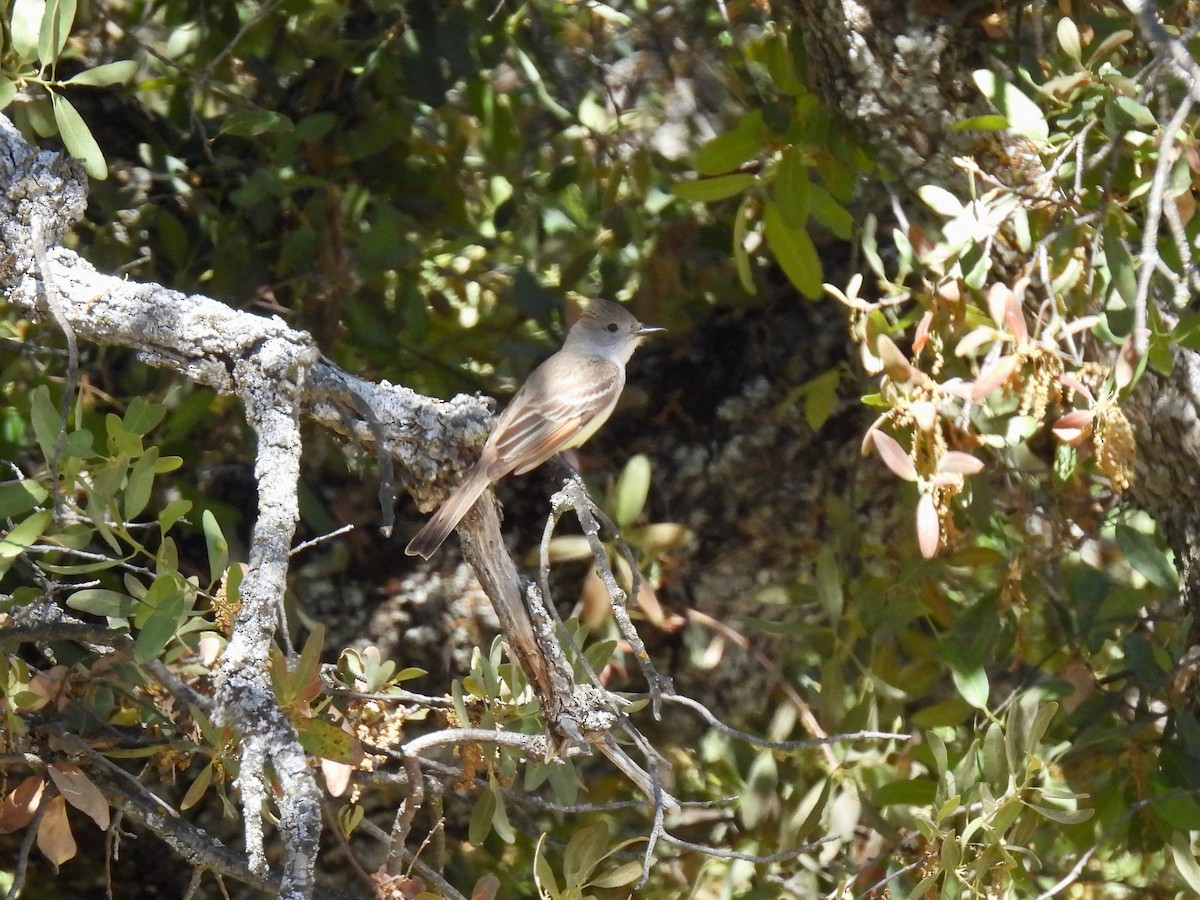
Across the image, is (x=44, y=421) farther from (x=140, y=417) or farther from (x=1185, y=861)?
(x=1185, y=861)

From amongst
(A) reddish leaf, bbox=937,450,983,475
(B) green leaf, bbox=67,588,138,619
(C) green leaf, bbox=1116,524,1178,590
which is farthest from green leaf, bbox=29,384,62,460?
(C) green leaf, bbox=1116,524,1178,590

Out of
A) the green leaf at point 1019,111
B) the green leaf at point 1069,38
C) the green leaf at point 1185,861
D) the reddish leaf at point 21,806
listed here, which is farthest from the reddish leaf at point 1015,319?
the reddish leaf at point 21,806

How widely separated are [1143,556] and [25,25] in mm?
2333

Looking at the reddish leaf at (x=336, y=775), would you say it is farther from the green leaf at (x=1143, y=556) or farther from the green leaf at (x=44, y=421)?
the green leaf at (x=1143, y=556)

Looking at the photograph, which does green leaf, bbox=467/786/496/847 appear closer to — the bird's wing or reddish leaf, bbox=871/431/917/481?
the bird's wing

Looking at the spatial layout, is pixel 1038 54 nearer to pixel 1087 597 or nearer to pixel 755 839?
pixel 1087 597

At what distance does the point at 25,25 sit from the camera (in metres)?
2.33

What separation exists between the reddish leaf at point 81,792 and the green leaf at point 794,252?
5.70ft

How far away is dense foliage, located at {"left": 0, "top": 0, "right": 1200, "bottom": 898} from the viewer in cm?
246

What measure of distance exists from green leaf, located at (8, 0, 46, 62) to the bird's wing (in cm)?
122

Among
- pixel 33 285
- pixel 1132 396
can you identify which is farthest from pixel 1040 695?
pixel 33 285

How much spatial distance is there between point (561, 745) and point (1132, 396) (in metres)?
1.44

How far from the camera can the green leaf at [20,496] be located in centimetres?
233

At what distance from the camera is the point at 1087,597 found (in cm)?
327
